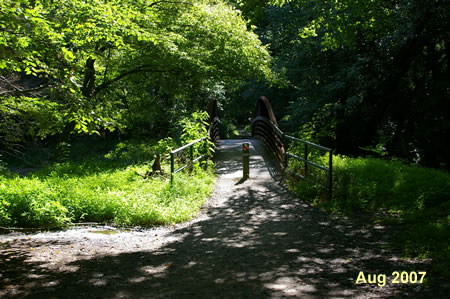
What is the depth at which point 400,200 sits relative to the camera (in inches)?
317

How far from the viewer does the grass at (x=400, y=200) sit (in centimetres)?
566

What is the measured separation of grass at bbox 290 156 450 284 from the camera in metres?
5.66

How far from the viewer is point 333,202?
27.2ft

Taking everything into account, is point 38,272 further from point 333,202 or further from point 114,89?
point 114,89

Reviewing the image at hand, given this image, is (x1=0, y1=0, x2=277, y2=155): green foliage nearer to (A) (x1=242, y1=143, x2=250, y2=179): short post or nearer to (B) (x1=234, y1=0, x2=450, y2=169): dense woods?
(B) (x1=234, y1=0, x2=450, y2=169): dense woods

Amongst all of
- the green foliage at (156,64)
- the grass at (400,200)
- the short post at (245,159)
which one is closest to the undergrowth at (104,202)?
the short post at (245,159)

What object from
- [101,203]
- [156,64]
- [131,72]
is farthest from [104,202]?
[131,72]

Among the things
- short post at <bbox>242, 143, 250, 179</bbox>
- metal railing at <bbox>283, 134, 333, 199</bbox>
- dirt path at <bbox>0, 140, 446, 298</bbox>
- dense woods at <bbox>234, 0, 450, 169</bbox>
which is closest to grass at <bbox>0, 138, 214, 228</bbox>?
dirt path at <bbox>0, 140, 446, 298</bbox>

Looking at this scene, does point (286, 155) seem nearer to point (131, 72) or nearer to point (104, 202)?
point (104, 202)

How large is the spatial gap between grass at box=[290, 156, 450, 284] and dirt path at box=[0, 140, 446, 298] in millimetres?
352

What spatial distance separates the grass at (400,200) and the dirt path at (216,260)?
352mm

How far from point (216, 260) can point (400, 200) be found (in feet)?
14.3

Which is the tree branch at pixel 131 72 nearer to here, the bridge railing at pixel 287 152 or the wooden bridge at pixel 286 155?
the wooden bridge at pixel 286 155

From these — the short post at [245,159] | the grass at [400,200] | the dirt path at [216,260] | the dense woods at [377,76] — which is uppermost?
the dense woods at [377,76]
